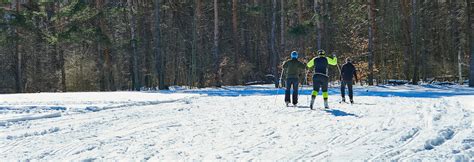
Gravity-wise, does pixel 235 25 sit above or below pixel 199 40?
above

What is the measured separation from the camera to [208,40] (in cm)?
4303

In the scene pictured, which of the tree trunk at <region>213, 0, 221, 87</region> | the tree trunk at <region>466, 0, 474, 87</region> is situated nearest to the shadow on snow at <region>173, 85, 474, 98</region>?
the tree trunk at <region>466, 0, 474, 87</region>

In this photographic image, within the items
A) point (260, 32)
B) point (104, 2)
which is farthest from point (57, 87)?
point (260, 32)

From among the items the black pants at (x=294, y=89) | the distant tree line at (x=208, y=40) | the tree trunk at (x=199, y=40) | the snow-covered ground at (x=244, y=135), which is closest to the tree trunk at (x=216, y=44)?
the distant tree line at (x=208, y=40)

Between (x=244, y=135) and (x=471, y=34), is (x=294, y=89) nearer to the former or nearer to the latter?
(x=244, y=135)

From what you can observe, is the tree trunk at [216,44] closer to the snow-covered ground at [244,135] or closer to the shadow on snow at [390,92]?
the shadow on snow at [390,92]

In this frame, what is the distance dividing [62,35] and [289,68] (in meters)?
19.1

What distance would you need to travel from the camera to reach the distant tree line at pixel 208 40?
2906cm

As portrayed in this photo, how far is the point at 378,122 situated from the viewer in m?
9.55

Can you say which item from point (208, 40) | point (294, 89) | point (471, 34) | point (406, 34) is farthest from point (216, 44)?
point (406, 34)

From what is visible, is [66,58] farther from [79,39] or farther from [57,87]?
[79,39]

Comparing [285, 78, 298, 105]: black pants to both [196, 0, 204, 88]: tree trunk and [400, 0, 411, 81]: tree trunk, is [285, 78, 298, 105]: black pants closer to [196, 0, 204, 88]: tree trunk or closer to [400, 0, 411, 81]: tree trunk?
[400, 0, 411, 81]: tree trunk

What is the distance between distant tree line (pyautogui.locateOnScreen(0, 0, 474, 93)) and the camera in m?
29.1

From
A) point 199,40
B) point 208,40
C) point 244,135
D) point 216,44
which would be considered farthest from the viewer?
point 208,40
